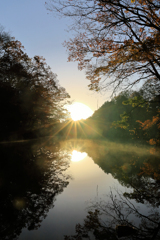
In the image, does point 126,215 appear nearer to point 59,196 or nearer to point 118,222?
point 118,222

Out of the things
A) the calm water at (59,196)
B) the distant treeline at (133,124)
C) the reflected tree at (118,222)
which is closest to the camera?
the reflected tree at (118,222)

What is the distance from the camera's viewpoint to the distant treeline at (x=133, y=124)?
11.4 m

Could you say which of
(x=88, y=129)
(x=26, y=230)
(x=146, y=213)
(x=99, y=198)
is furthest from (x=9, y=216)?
(x=88, y=129)

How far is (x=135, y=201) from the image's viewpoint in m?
4.13

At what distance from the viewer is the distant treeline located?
1138cm

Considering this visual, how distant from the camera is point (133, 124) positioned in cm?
2819

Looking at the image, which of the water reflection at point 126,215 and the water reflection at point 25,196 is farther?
the water reflection at point 25,196

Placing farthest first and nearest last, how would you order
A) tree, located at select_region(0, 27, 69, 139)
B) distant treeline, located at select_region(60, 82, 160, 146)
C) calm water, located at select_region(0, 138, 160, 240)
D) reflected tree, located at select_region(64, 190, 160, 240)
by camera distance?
tree, located at select_region(0, 27, 69, 139), distant treeline, located at select_region(60, 82, 160, 146), calm water, located at select_region(0, 138, 160, 240), reflected tree, located at select_region(64, 190, 160, 240)

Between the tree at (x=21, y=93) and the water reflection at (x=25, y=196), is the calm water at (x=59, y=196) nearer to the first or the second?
the water reflection at (x=25, y=196)

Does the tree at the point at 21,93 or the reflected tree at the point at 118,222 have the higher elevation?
the tree at the point at 21,93

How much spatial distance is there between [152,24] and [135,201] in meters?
6.69

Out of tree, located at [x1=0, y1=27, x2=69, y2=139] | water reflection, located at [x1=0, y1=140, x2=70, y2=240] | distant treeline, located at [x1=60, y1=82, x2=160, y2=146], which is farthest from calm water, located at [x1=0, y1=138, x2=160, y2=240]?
tree, located at [x1=0, y1=27, x2=69, y2=139]

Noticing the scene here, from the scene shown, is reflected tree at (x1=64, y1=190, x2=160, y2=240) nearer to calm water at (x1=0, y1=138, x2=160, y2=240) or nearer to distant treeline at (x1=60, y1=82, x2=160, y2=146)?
calm water at (x1=0, y1=138, x2=160, y2=240)

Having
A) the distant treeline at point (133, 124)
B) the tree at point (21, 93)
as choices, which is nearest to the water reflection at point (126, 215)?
the distant treeline at point (133, 124)
